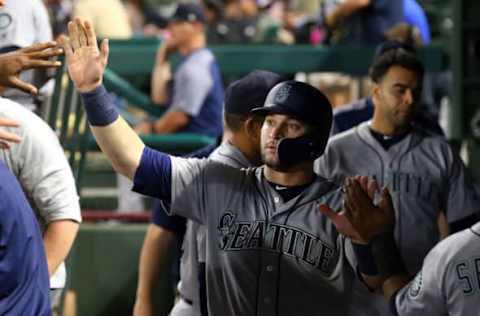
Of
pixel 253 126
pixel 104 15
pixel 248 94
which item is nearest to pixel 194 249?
pixel 253 126

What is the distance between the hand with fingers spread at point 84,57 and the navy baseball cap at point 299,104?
0.60 meters

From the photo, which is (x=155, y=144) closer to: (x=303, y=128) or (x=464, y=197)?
(x=464, y=197)

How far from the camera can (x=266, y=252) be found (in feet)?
14.8

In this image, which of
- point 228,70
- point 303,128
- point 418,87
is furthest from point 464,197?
point 228,70

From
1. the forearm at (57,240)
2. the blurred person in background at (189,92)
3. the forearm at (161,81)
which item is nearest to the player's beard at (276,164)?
the forearm at (57,240)

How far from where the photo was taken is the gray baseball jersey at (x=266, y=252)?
451cm

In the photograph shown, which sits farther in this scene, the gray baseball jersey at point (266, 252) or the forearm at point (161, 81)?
the forearm at point (161, 81)

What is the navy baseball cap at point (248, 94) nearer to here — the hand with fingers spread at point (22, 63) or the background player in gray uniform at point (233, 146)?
the background player in gray uniform at point (233, 146)

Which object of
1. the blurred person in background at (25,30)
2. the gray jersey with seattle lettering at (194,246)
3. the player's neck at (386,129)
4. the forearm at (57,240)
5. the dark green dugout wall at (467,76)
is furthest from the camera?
the dark green dugout wall at (467,76)

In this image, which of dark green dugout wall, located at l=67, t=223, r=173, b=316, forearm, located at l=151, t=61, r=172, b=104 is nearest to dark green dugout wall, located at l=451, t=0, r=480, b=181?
forearm, located at l=151, t=61, r=172, b=104

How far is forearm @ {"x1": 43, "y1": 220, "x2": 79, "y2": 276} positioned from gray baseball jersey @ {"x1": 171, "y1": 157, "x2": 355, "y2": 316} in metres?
0.49

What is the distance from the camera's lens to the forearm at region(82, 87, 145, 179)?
436 centimetres

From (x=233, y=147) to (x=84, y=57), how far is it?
1.00 metres

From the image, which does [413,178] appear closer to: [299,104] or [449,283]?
[299,104]
